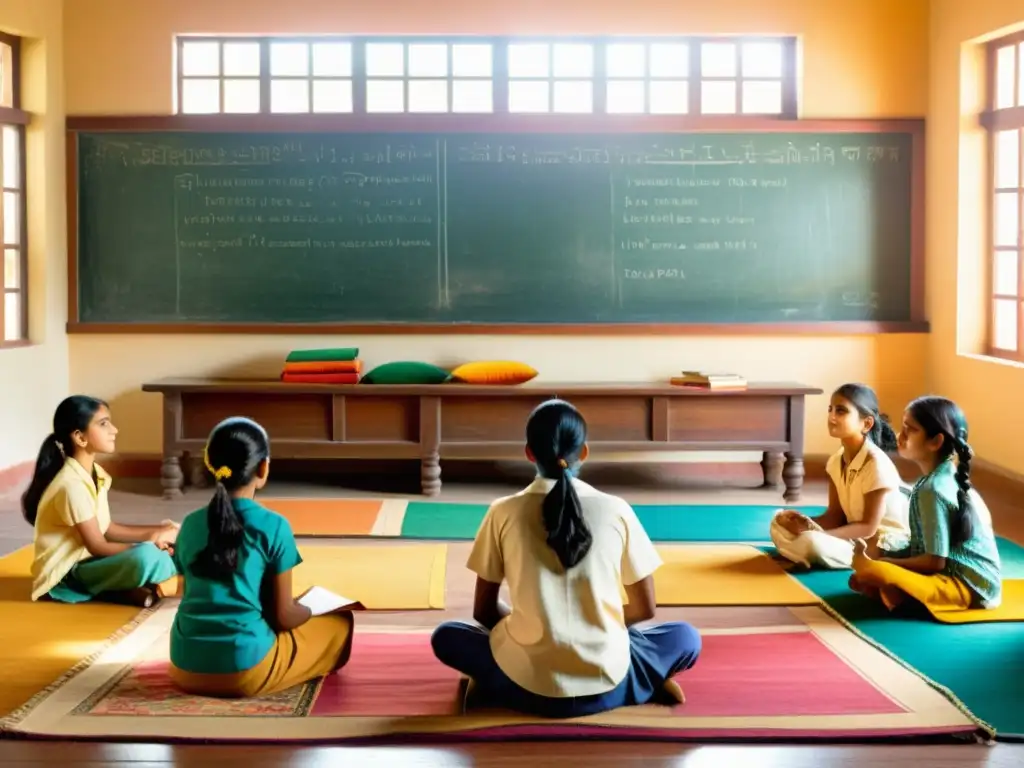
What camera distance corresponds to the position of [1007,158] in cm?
670

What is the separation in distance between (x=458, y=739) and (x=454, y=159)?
4.59m

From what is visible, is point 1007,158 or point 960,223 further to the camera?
point 960,223

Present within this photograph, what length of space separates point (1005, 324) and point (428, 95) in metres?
3.38

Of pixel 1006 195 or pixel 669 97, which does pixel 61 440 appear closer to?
pixel 669 97

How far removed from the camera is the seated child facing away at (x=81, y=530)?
422 cm

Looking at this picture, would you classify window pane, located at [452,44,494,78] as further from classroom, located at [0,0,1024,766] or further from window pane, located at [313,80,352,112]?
window pane, located at [313,80,352,112]

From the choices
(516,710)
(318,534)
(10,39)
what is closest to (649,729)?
(516,710)

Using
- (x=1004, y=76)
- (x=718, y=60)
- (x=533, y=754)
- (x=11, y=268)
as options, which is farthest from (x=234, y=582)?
(x=1004, y=76)

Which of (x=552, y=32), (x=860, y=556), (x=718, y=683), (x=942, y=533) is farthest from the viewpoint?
(x=552, y=32)

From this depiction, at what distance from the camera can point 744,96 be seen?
725cm

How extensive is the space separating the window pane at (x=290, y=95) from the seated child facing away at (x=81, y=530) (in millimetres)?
3357

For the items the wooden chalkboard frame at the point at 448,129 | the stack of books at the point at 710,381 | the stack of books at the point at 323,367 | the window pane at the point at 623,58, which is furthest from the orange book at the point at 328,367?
the window pane at the point at 623,58

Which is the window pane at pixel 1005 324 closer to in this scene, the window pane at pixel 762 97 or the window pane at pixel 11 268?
the window pane at pixel 762 97

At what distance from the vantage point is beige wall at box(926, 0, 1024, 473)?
659 centimetres
